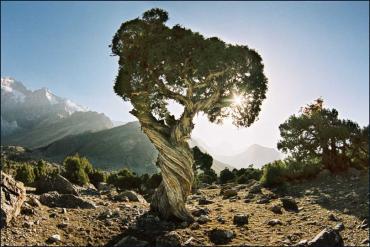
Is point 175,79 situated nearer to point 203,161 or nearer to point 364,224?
point 364,224

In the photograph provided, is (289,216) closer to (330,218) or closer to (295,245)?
(330,218)

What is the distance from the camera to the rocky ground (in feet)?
37.1

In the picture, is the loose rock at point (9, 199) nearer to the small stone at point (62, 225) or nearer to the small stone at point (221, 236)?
the small stone at point (62, 225)

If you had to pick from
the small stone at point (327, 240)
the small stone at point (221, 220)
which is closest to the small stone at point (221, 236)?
the small stone at point (221, 220)

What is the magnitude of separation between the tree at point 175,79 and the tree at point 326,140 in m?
11.1

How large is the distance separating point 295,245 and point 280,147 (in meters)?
17.9

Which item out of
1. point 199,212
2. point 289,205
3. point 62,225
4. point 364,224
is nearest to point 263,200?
point 289,205

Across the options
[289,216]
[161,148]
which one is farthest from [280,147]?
[161,148]

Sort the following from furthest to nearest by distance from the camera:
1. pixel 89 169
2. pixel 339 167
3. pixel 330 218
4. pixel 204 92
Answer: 1. pixel 89 169
2. pixel 339 167
3. pixel 204 92
4. pixel 330 218

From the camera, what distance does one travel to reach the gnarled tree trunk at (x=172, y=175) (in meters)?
15.1

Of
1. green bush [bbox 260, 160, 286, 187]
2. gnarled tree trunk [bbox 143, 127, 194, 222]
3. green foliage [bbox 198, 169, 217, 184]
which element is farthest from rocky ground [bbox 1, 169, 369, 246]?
green foliage [bbox 198, 169, 217, 184]

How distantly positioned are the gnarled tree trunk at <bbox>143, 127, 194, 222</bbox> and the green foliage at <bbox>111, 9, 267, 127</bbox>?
1.61m

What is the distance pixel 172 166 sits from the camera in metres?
15.3

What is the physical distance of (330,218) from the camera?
14.2m
